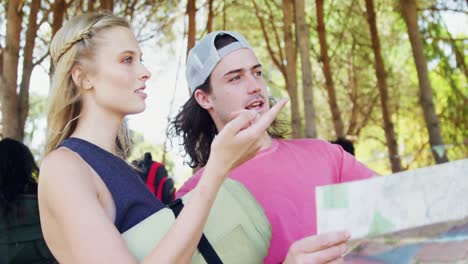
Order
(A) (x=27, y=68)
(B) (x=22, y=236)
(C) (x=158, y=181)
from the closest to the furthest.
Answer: (B) (x=22, y=236) < (C) (x=158, y=181) < (A) (x=27, y=68)

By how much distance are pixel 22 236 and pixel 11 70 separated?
162cm

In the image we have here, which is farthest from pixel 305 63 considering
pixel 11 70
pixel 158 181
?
pixel 11 70

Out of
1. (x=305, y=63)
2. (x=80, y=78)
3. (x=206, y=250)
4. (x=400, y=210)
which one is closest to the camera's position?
(x=400, y=210)

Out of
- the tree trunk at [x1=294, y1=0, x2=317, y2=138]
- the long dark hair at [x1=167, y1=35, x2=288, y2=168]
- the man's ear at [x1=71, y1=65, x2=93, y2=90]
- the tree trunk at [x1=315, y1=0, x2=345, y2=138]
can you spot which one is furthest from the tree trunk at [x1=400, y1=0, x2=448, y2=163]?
the man's ear at [x1=71, y1=65, x2=93, y2=90]

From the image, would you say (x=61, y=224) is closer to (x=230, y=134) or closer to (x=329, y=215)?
(x=230, y=134)

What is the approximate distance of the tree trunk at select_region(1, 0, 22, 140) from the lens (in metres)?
4.23

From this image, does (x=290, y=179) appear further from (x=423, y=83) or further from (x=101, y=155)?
(x=423, y=83)

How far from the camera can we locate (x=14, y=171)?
10.4 ft

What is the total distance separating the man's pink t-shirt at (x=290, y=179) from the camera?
154cm

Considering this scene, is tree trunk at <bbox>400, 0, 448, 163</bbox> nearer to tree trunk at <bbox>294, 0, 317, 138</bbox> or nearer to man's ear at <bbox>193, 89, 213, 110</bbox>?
tree trunk at <bbox>294, 0, 317, 138</bbox>

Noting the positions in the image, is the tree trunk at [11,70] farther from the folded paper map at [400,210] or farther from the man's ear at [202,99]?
the folded paper map at [400,210]

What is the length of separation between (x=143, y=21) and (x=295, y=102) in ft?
11.7

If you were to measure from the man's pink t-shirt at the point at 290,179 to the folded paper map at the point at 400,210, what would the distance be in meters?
0.61

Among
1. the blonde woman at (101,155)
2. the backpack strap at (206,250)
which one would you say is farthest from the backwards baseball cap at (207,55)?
the backpack strap at (206,250)
